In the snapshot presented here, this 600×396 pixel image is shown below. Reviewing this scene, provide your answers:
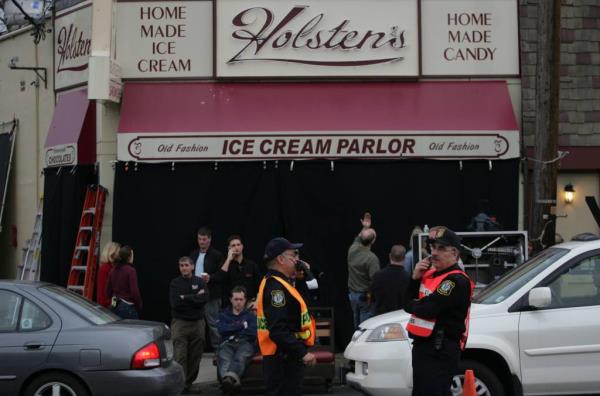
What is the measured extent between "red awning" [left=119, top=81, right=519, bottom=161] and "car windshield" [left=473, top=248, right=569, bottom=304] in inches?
198

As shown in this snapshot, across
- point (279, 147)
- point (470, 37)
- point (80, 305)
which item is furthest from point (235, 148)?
point (80, 305)

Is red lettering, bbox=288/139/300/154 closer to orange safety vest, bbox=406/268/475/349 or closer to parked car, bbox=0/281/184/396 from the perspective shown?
parked car, bbox=0/281/184/396

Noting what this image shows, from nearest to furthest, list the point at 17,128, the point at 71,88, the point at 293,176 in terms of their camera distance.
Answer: the point at 293,176
the point at 71,88
the point at 17,128

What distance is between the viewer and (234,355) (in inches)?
428

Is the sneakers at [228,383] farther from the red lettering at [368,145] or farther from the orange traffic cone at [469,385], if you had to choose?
the red lettering at [368,145]

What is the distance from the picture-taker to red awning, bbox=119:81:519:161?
13930 millimetres

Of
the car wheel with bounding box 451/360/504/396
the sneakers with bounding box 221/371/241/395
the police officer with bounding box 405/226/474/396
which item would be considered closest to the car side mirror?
the car wheel with bounding box 451/360/504/396

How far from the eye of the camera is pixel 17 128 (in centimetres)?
1778

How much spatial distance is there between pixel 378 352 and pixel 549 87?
5246 millimetres

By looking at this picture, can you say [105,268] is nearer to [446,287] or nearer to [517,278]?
[517,278]

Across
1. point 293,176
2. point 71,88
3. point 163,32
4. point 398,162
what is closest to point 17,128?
point 71,88

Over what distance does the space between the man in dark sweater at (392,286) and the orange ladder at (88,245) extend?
4765 millimetres

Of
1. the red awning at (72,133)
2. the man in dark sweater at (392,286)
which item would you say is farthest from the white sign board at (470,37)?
the red awning at (72,133)

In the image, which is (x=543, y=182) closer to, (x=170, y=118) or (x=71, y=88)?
(x=170, y=118)
